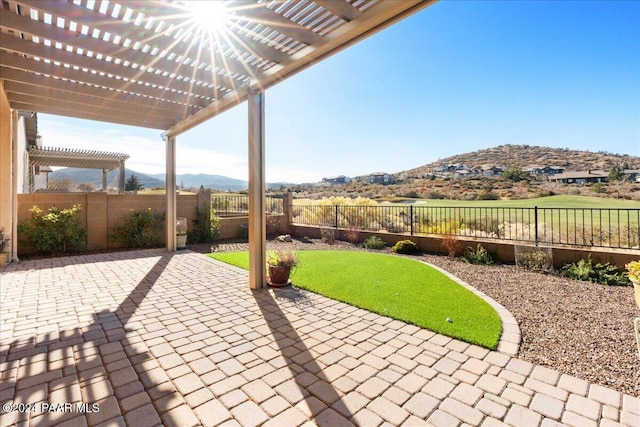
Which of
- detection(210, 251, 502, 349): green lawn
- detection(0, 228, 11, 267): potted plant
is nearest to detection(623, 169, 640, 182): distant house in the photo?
detection(210, 251, 502, 349): green lawn

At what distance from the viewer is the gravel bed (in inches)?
93.9

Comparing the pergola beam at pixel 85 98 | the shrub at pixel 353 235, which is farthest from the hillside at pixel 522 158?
the pergola beam at pixel 85 98

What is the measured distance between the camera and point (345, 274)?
527cm

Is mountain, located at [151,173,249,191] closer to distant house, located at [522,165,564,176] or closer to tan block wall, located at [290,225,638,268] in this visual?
tan block wall, located at [290,225,638,268]

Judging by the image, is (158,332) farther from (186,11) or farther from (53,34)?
(53,34)

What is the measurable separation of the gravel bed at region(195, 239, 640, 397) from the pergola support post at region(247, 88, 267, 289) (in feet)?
11.1

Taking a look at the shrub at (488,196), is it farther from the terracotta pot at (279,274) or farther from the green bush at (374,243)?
the terracotta pot at (279,274)

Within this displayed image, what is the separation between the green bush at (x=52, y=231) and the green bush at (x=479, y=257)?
30.8ft

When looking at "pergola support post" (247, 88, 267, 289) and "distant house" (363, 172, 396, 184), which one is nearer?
"pergola support post" (247, 88, 267, 289)

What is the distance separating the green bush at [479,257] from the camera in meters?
6.28

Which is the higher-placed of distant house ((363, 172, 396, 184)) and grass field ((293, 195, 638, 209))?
distant house ((363, 172, 396, 184))

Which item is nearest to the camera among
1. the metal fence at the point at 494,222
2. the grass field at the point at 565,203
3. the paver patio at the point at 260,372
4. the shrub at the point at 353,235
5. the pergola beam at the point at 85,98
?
the paver patio at the point at 260,372

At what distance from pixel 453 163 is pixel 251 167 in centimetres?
2761

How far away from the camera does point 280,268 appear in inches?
182
